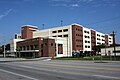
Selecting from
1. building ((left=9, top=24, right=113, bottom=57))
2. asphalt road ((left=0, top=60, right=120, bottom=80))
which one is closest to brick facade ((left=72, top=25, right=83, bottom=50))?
building ((left=9, top=24, right=113, bottom=57))

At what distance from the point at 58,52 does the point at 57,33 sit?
58.1ft

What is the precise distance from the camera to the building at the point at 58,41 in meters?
99.0

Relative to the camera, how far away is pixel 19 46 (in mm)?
120812

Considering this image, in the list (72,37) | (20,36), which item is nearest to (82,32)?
(72,37)

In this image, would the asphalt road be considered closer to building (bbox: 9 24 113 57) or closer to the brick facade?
building (bbox: 9 24 113 57)

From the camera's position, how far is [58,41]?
103812 millimetres

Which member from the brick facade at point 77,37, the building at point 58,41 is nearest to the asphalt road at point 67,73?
the building at point 58,41

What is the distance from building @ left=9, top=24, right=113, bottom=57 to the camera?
99000 millimetres

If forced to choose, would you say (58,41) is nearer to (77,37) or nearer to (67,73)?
(77,37)

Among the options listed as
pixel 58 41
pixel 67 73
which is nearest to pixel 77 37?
pixel 58 41

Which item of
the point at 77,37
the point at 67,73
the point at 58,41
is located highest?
the point at 77,37

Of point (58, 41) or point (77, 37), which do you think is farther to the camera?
point (77, 37)

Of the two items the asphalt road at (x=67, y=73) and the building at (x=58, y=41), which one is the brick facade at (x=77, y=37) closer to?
the building at (x=58, y=41)

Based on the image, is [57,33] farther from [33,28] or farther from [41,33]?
[33,28]
